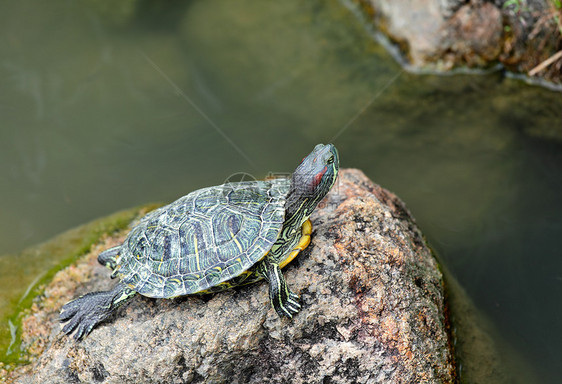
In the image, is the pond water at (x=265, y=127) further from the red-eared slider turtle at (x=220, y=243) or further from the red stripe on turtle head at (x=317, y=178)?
the red stripe on turtle head at (x=317, y=178)

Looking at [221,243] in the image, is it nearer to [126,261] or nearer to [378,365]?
[126,261]

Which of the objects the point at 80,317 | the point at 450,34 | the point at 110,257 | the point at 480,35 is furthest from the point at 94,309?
the point at 480,35

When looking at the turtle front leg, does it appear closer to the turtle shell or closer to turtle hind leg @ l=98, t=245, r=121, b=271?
the turtle shell

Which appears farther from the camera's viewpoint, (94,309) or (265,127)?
(265,127)

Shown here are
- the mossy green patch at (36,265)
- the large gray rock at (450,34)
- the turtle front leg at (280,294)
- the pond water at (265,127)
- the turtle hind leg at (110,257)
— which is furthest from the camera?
the large gray rock at (450,34)

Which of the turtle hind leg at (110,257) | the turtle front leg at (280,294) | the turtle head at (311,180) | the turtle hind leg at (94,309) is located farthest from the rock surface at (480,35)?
the turtle hind leg at (94,309)

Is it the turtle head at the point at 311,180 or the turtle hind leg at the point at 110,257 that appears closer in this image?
the turtle head at the point at 311,180

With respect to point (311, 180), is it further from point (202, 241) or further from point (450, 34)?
point (450, 34)
